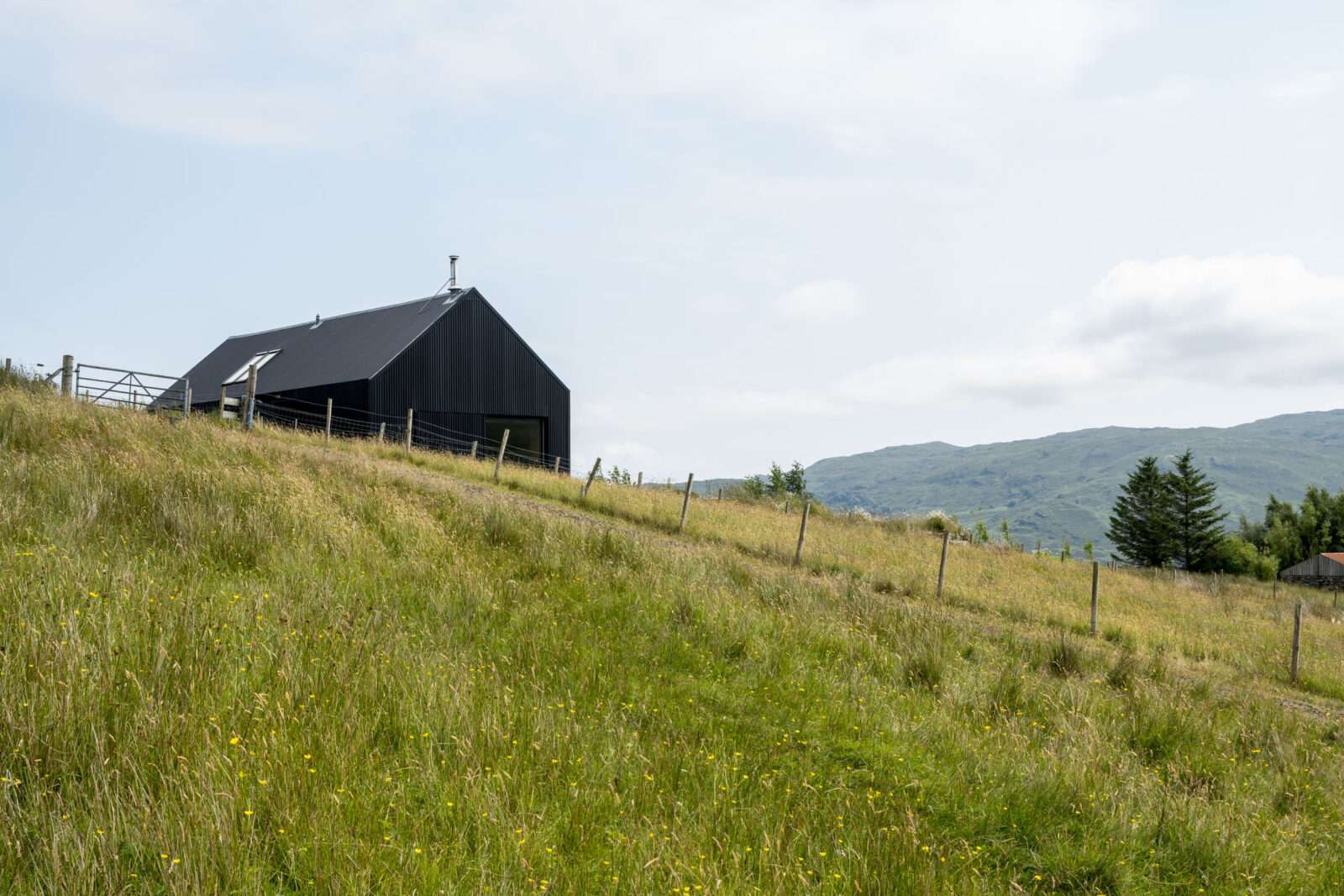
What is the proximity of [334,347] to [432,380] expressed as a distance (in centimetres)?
701

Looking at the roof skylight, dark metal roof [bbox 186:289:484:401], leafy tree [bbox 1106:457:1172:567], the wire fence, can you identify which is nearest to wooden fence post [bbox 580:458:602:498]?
the wire fence

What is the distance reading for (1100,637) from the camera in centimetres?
1664

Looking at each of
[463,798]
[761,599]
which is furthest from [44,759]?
[761,599]

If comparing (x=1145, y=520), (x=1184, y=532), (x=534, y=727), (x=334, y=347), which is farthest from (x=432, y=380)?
(x=1184, y=532)

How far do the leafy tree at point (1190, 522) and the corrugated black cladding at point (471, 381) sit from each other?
2332 inches

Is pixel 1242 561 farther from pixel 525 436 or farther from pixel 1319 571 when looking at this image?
pixel 525 436

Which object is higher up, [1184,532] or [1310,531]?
[1310,531]

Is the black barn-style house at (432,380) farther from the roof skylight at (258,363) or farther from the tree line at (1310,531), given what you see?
the tree line at (1310,531)

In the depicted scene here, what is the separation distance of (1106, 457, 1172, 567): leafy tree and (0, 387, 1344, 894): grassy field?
71.6 meters

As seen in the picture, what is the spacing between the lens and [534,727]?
523cm

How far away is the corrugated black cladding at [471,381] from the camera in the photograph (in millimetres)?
35094

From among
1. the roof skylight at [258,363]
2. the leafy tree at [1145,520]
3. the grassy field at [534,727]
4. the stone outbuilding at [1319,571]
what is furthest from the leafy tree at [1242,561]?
the roof skylight at [258,363]

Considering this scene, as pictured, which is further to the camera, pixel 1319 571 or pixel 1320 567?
pixel 1319 571

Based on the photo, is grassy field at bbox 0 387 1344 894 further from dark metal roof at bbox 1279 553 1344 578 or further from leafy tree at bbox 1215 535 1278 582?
dark metal roof at bbox 1279 553 1344 578
